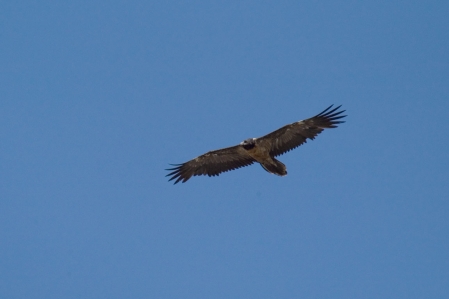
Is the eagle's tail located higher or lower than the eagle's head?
lower

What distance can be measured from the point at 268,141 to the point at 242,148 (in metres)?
0.91

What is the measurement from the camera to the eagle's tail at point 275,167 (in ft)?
81.7

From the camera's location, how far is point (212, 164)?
27.0 metres

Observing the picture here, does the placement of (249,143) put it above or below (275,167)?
above

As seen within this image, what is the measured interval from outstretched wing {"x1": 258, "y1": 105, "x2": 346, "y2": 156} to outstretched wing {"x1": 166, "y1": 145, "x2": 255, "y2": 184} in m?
1.18

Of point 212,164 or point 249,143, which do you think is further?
point 212,164

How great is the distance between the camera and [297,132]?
82.9 feet

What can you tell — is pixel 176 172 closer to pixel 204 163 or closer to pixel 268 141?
pixel 204 163

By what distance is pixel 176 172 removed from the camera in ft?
88.6

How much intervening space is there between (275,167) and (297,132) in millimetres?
1352

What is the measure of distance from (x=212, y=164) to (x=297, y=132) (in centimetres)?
342

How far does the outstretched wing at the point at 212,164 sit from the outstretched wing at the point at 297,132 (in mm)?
1180

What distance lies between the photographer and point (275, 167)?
82.3ft

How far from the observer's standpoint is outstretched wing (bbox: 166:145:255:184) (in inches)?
1039
